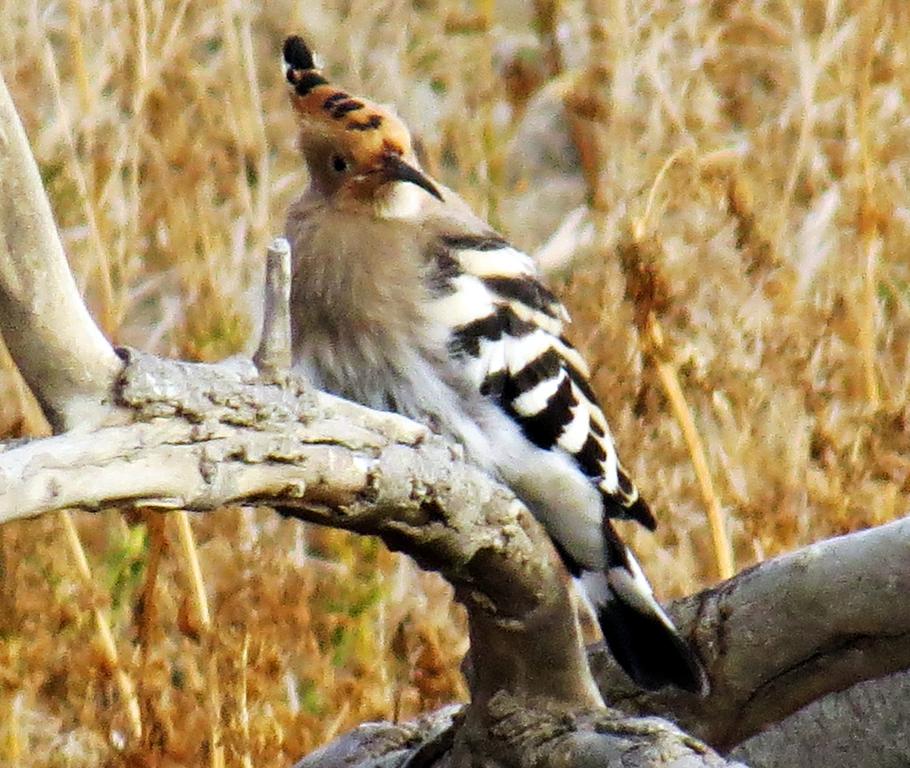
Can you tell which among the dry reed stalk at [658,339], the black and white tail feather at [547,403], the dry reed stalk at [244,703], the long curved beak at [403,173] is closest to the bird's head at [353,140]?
the long curved beak at [403,173]

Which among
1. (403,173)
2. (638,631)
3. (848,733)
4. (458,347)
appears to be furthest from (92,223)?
(848,733)

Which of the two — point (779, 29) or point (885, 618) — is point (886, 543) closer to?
point (885, 618)

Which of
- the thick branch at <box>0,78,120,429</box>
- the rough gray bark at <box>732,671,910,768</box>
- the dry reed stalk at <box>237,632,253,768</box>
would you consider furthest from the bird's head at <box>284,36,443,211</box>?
the thick branch at <box>0,78,120,429</box>

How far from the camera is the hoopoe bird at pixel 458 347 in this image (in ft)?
8.73

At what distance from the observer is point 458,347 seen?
2.69 metres

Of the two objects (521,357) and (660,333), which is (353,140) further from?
(660,333)

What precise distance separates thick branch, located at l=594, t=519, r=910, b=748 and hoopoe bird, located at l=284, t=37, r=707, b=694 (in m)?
0.05

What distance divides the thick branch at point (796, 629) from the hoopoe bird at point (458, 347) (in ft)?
0.16

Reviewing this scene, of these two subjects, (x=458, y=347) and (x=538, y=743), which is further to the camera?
(x=458, y=347)

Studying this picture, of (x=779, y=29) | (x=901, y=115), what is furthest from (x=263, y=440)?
(x=901, y=115)

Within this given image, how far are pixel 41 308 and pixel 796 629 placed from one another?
46.7 inches

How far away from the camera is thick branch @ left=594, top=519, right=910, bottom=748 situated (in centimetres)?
240

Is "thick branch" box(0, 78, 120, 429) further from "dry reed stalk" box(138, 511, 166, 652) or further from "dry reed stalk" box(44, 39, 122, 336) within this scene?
"dry reed stalk" box(44, 39, 122, 336)

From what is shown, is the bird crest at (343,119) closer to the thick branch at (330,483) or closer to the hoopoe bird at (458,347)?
the hoopoe bird at (458,347)
